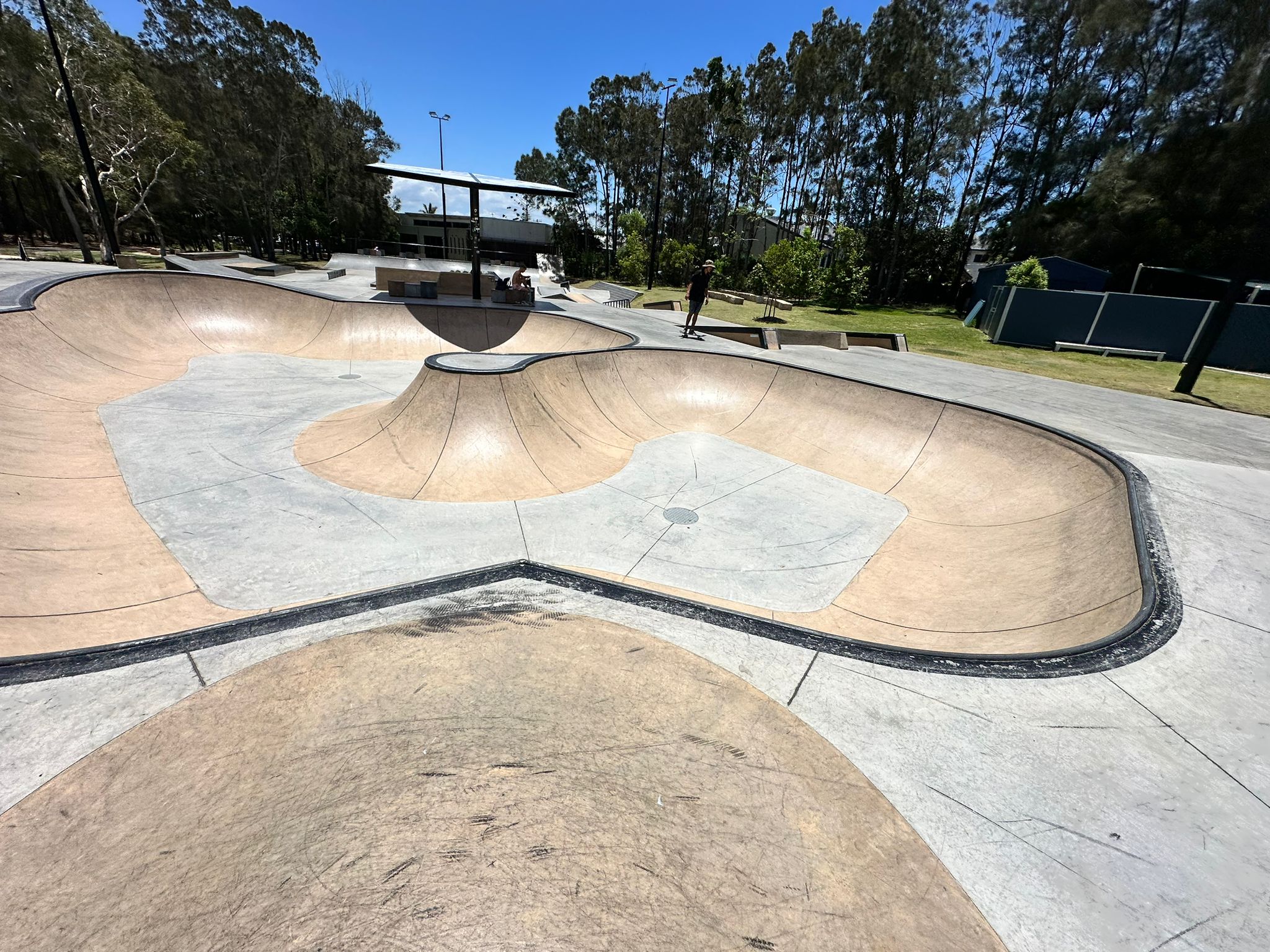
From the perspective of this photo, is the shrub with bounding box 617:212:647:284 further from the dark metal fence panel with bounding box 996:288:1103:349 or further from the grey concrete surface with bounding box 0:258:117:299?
the grey concrete surface with bounding box 0:258:117:299

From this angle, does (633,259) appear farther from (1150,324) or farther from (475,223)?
(1150,324)

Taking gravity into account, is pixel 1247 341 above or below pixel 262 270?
above

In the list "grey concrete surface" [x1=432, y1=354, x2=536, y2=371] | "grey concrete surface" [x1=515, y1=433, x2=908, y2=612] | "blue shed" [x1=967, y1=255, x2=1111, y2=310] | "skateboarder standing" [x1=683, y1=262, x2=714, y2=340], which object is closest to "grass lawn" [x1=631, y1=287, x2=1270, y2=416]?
"blue shed" [x1=967, y1=255, x2=1111, y2=310]

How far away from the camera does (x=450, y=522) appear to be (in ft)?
22.1

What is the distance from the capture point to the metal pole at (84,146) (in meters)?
16.7

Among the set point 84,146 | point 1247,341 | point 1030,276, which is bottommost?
point 1247,341

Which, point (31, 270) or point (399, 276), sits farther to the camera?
point (399, 276)

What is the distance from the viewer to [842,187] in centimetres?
4206

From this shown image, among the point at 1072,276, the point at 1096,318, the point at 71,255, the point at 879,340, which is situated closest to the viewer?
the point at 1096,318

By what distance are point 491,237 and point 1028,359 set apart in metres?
59.2

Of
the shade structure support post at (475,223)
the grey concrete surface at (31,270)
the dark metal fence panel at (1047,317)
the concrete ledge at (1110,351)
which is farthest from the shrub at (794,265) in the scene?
the grey concrete surface at (31,270)

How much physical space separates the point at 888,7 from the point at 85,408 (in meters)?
45.6

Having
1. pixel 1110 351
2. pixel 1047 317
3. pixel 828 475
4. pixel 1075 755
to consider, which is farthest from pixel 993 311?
pixel 1075 755

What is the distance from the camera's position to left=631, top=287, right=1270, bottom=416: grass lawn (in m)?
12.5
